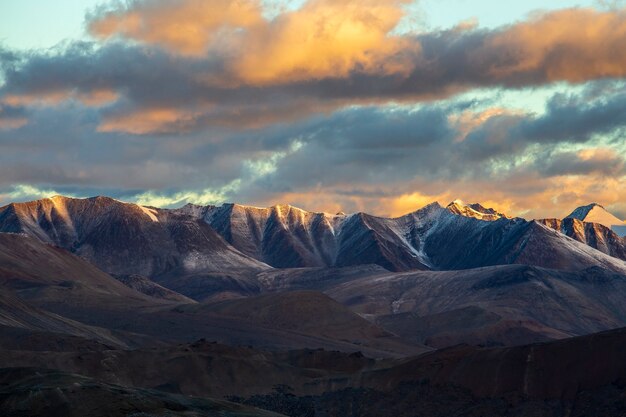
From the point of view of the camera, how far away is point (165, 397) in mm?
137375

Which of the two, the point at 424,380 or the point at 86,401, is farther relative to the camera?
the point at 424,380

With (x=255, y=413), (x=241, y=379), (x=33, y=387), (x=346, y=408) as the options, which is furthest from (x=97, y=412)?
(x=241, y=379)

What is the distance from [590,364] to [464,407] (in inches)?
790

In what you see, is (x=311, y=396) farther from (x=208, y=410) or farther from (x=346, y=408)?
(x=208, y=410)

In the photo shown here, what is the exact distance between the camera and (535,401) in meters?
164

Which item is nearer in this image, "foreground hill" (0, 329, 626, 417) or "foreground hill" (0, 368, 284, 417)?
"foreground hill" (0, 368, 284, 417)

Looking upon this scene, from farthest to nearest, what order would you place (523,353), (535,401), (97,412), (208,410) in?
(523,353), (535,401), (208,410), (97,412)

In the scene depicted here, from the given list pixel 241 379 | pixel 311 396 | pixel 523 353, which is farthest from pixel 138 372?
pixel 523 353

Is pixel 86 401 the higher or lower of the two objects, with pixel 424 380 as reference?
higher

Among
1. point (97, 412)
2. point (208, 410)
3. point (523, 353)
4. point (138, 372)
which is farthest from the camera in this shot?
point (138, 372)

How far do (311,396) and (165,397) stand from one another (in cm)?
5297

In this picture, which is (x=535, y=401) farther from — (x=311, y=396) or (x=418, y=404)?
(x=311, y=396)

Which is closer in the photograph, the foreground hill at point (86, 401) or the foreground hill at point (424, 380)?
the foreground hill at point (86, 401)

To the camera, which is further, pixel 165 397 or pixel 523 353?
pixel 523 353
